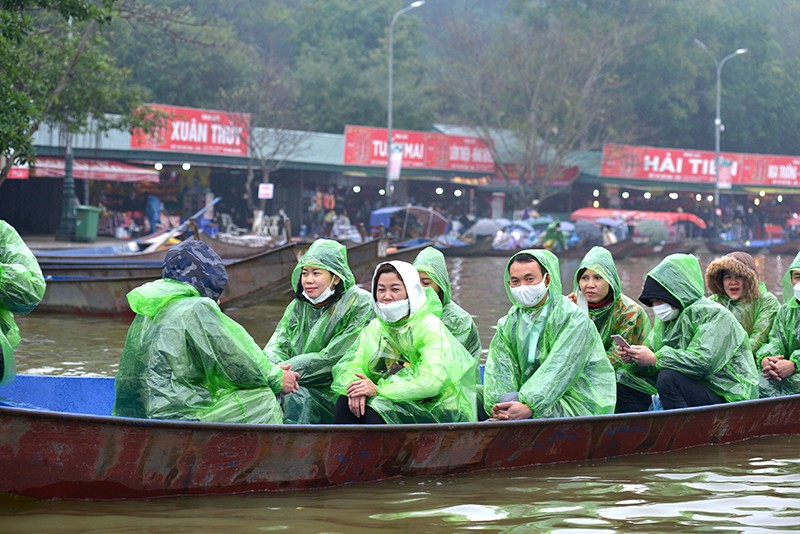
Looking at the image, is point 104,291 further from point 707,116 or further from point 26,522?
point 707,116

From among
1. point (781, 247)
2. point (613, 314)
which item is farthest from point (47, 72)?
point (781, 247)

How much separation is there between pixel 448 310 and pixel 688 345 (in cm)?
152

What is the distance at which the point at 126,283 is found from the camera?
49.4 feet

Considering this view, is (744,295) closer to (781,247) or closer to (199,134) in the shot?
(199,134)

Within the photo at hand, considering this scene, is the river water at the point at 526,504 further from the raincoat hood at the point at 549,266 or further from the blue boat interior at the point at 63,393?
the blue boat interior at the point at 63,393

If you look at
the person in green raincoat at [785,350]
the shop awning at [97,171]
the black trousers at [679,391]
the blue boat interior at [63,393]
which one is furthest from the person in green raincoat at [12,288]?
the shop awning at [97,171]

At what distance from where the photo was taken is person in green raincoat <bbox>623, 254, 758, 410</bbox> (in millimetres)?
7184

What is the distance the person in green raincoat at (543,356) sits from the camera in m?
6.50

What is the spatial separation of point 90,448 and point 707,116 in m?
52.1

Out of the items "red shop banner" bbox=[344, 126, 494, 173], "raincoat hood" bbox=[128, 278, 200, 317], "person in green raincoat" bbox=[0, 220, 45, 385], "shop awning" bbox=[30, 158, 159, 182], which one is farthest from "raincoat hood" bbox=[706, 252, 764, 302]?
"red shop banner" bbox=[344, 126, 494, 173]

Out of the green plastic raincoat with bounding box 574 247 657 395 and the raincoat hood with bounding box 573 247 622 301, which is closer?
the raincoat hood with bounding box 573 247 622 301

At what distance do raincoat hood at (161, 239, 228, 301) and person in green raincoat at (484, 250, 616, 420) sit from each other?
5.62 feet

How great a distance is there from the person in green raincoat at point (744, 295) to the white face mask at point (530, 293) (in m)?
2.14

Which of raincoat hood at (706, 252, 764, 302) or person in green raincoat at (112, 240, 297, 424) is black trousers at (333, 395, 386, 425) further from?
raincoat hood at (706, 252, 764, 302)
